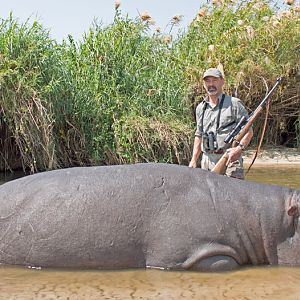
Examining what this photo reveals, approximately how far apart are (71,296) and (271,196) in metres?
1.66

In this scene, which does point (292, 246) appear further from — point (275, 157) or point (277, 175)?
point (275, 157)

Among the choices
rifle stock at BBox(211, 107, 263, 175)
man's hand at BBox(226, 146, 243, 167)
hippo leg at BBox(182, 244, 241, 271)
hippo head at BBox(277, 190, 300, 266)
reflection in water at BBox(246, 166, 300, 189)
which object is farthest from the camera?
reflection in water at BBox(246, 166, 300, 189)

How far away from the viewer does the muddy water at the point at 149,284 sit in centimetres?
393

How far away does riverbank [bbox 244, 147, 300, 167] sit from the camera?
442 inches

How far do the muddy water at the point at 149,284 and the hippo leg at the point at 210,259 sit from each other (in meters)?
0.06

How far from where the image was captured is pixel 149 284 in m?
4.13

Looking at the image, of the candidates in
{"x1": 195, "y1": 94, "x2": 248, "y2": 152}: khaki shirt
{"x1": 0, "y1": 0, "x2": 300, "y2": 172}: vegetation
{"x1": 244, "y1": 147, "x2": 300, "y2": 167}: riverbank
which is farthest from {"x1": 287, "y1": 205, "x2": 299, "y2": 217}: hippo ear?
{"x1": 244, "y1": 147, "x2": 300, "y2": 167}: riverbank

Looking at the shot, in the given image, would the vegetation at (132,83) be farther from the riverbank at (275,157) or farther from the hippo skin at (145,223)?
the hippo skin at (145,223)

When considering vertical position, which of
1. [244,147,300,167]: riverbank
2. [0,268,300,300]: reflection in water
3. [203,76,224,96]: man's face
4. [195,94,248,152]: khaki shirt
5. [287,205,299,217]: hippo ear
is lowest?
[0,268,300,300]: reflection in water

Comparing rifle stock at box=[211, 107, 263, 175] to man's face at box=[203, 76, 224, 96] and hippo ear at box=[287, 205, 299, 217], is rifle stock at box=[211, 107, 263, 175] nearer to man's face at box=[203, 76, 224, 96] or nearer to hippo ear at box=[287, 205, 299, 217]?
man's face at box=[203, 76, 224, 96]

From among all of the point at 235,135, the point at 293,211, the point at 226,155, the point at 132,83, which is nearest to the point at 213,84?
the point at 235,135

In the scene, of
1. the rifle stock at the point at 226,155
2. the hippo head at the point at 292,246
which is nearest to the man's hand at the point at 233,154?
the rifle stock at the point at 226,155

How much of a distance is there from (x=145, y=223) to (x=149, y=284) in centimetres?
47

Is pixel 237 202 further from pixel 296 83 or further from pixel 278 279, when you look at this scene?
pixel 296 83
